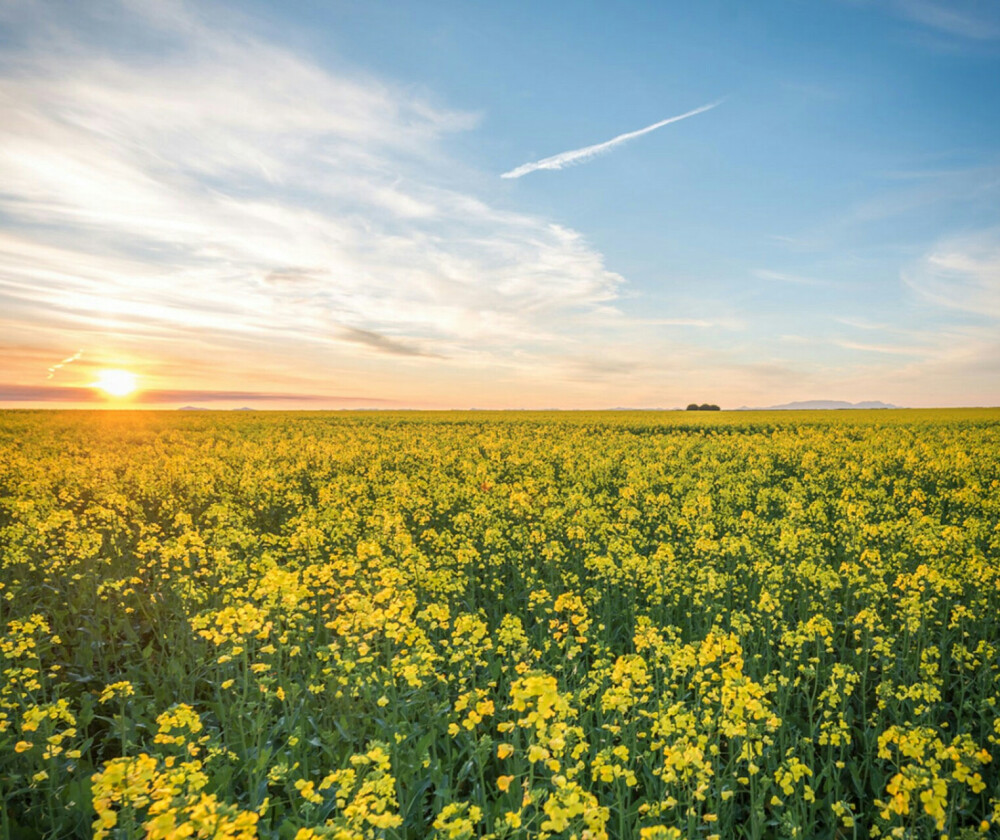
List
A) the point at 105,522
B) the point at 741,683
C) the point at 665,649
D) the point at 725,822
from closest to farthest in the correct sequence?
the point at 741,683, the point at 725,822, the point at 665,649, the point at 105,522

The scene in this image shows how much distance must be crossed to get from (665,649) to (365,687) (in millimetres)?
2669

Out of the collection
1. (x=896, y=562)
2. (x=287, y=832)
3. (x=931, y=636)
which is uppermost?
(x=896, y=562)

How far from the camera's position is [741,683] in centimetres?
436

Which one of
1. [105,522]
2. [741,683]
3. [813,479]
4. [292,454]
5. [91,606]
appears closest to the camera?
[741,683]

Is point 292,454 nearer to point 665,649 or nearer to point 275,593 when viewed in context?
point 275,593

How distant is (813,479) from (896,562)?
964 cm

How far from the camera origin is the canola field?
385cm

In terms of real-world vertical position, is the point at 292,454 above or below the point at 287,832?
above

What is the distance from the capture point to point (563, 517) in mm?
11844

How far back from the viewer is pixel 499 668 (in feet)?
21.6

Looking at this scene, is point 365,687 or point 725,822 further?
point 365,687

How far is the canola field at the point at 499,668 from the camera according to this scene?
12.6ft

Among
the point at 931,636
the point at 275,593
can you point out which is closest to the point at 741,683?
the point at 275,593

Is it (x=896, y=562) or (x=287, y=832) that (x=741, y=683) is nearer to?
(x=287, y=832)
